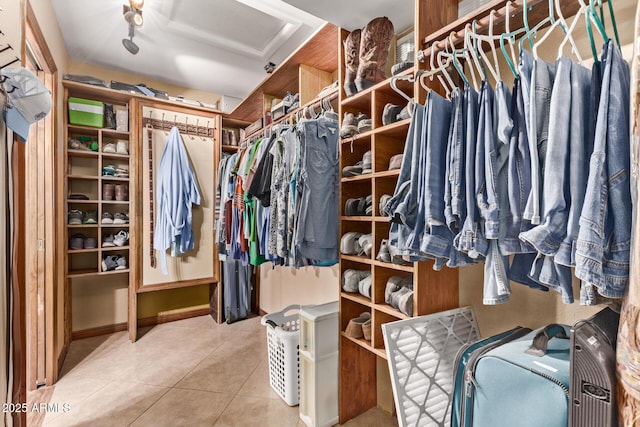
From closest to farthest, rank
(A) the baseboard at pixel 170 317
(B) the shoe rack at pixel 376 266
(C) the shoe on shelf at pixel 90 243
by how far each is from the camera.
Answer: (B) the shoe rack at pixel 376 266 < (C) the shoe on shelf at pixel 90 243 < (A) the baseboard at pixel 170 317

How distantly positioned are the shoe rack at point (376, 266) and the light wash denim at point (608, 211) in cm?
68

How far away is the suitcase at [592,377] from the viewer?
68cm

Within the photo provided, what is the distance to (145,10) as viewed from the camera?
2.18 meters

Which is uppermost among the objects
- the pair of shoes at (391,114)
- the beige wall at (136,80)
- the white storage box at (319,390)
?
the beige wall at (136,80)

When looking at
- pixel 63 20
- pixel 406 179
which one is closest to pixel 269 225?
pixel 406 179

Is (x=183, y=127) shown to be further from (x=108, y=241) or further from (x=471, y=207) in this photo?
(x=471, y=207)

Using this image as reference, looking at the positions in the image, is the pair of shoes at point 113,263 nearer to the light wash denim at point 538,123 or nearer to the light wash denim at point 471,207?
the light wash denim at point 471,207

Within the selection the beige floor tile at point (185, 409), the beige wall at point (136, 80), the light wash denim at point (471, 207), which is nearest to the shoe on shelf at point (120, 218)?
the beige wall at point (136, 80)

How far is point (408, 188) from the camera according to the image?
116 cm

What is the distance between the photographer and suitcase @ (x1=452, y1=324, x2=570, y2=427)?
32.2 inches

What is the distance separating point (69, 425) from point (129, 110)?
2.47 meters

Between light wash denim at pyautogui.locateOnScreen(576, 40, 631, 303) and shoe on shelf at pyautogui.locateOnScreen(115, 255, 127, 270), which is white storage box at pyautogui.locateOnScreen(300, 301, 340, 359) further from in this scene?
shoe on shelf at pyautogui.locateOnScreen(115, 255, 127, 270)

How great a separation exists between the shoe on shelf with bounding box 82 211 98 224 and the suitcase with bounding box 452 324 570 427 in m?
3.13

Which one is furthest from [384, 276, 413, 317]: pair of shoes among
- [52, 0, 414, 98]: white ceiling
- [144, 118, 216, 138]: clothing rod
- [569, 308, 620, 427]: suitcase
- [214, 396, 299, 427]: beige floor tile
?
[144, 118, 216, 138]: clothing rod
